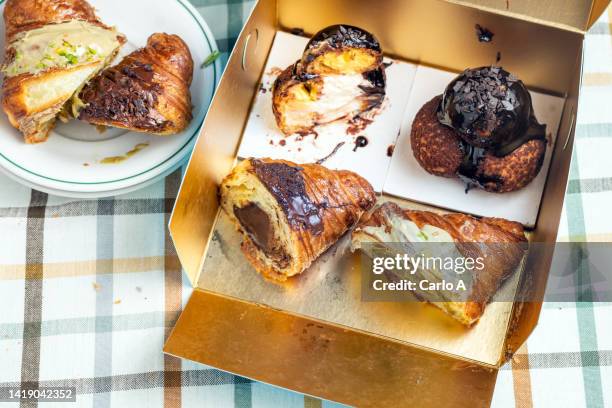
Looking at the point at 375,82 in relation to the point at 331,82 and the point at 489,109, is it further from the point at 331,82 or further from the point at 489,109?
the point at 489,109

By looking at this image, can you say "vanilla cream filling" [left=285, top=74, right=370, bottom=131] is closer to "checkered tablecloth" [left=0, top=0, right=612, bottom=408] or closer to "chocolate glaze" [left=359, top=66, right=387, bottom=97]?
"chocolate glaze" [left=359, top=66, right=387, bottom=97]

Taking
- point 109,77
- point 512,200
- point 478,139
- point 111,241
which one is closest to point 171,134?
point 109,77

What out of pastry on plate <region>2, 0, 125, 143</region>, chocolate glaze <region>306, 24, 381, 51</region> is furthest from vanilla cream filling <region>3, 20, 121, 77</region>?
chocolate glaze <region>306, 24, 381, 51</region>

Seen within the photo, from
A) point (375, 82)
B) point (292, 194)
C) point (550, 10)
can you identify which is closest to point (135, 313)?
point (292, 194)

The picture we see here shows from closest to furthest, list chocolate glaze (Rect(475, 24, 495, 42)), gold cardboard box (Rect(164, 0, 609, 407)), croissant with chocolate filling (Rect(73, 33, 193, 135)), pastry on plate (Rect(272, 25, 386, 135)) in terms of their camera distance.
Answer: gold cardboard box (Rect(164, 0, 609, 407)), croissant with chocolate filling (Rect(73, 33, 193, 135)), pastry on plate (Rect(272, 25, 386, 135)), chocolate glaze (Rect(475, 24, 495, 42))

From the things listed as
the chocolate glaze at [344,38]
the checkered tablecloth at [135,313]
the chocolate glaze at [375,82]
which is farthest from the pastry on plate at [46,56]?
the chocolate glaze at [375,82]

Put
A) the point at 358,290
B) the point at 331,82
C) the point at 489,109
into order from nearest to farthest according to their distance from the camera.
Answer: the point at 489,109, the point at 358,290, the point at 331,82

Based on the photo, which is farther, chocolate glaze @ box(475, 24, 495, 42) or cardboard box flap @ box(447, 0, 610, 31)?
chocolate glaze @ box(475, 24, 495, 42)

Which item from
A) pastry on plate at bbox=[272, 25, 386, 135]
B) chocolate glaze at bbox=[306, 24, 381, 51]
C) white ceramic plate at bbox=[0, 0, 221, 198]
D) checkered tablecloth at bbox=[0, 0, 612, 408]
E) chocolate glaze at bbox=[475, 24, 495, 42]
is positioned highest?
chocolate glaze at bbox=[475, 24, 495, 42]
